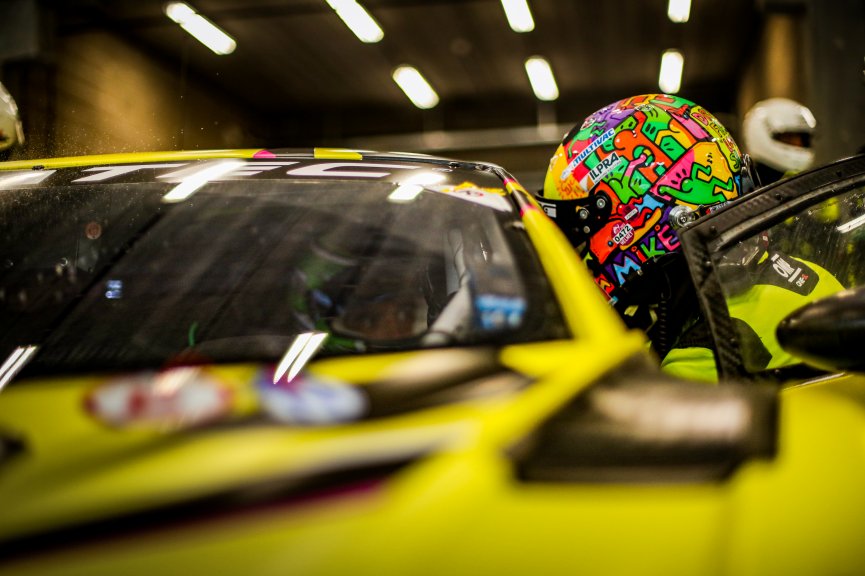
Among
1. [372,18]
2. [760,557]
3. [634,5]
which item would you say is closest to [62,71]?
[372,18]

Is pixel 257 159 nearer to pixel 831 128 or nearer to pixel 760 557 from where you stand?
pixel 760 557

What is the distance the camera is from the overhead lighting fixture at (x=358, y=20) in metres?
10.2

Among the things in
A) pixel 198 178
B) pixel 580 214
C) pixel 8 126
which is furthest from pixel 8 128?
pixel 580 214

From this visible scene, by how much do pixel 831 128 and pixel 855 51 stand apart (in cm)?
77

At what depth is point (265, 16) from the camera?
10523 mm

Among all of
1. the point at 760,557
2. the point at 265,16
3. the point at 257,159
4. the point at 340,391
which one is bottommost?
the point at 760,557

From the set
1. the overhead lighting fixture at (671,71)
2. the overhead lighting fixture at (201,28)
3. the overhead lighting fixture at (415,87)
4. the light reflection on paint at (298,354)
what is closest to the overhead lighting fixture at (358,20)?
the overhead lighting fixture at (201,28)

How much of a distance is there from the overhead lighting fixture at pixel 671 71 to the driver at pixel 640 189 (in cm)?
1025

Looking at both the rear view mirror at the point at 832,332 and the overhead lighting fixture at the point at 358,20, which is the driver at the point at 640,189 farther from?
the overhead lighting fixture at the point at 358,20

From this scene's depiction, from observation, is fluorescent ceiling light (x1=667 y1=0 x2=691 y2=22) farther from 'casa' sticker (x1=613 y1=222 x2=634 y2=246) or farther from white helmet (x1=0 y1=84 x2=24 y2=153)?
white helmet (x1=0 y1=84 x2=24 y2=153)

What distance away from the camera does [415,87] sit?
14.4 m

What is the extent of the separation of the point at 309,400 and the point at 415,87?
13.9m

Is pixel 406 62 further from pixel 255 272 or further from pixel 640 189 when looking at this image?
pixel 255 272

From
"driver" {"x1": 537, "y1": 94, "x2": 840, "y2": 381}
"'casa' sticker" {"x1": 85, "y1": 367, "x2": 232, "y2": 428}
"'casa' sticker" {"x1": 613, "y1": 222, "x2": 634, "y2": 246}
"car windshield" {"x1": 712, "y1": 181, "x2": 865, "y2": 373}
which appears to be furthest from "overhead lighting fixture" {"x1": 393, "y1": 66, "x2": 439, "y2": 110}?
"'casa' sticker" {"x1": 85, "y1": 367, "x2": 232, "y2": 428}
